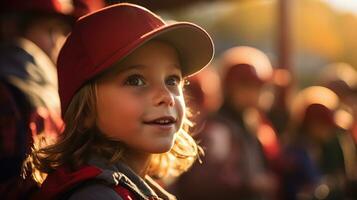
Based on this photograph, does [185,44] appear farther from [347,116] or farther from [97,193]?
[347,116]

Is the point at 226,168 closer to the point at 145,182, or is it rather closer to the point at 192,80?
the point at 192,80

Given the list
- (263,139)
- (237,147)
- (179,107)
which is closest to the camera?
(179,107)

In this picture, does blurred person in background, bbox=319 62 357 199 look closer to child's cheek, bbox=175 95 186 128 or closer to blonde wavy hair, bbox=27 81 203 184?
child's cheek, bbox=175 95 186 128

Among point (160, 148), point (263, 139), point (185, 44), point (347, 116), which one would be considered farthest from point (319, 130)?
point (160, 148)

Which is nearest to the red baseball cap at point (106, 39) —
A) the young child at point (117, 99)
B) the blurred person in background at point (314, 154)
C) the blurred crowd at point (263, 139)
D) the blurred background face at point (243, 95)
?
the young child at point (117, 99)

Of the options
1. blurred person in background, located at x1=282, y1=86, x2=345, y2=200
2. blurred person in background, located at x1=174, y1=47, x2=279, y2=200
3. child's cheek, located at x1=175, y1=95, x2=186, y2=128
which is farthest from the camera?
blurred person in background, located at x1=282, y1=86, x2=345, y2=200

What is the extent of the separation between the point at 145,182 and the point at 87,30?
0.50 metres

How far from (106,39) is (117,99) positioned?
18 cm

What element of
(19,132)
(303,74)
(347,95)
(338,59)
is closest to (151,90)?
(19,132)

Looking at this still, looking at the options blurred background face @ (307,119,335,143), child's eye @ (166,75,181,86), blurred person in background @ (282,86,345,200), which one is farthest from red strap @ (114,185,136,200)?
blurred background face @ (307,119,335,143)

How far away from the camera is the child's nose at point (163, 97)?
2.16m

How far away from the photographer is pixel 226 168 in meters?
4.38

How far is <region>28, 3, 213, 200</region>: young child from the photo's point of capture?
2133 mm

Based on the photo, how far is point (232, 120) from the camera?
4.57 metres
